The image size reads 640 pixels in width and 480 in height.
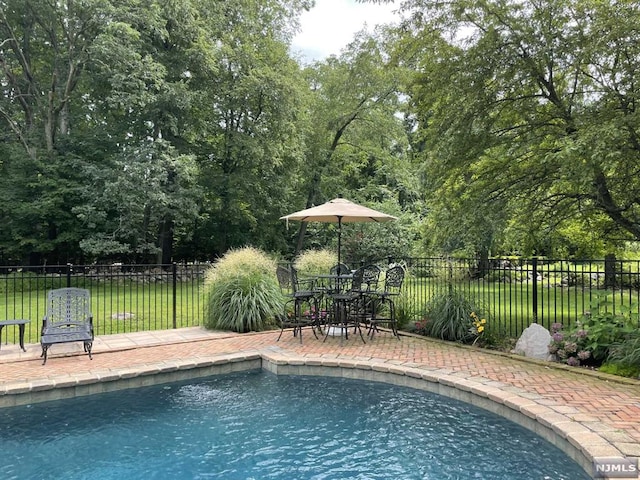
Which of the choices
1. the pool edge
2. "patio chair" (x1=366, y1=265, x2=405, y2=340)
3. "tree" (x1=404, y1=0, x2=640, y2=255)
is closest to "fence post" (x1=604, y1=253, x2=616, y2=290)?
"tree" (x1=404, y1=0, x2=640, y2=255)

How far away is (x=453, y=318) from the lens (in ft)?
22.0

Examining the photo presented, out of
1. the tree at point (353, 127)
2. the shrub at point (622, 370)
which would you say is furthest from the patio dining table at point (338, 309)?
the tree at point (353, 127)

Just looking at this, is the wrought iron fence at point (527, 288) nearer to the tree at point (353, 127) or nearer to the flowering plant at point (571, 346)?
the flowering plant at point (571, 346)

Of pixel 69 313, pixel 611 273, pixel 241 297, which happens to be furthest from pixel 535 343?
pixel 69 313

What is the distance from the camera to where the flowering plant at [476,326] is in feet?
20.9

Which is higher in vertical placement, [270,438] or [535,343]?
[535,343]

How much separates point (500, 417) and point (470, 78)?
4468 millimetres

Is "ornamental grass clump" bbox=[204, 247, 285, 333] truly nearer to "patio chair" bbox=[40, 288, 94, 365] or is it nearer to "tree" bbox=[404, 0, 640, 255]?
"patio chair" bbox=[40, 288, 94, 365]

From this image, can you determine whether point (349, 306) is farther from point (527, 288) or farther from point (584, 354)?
point (584, 354)

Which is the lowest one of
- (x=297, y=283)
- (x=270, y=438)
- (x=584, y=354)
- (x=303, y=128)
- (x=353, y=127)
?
(x=270, y=438)

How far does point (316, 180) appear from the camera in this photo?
69.5ft

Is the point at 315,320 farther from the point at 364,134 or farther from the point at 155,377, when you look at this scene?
the point at 364,134

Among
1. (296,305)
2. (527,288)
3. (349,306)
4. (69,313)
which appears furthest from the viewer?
(527,288)

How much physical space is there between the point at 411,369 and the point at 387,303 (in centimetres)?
269
